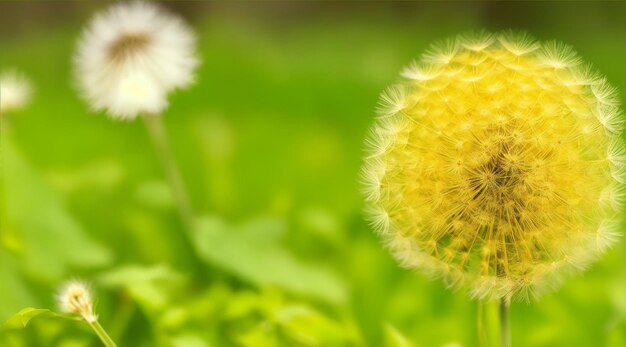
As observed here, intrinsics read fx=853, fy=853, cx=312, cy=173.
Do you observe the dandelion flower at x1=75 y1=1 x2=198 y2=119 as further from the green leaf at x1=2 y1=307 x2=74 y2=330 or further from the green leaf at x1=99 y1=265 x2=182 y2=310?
the green leaf at x1=2 y1=307 x2=74 y2=330

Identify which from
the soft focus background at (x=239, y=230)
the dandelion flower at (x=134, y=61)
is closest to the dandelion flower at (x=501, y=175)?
the soft focus background at (x=239, y=230)

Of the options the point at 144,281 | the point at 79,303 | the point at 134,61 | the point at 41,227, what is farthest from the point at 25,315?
the point at 134,61

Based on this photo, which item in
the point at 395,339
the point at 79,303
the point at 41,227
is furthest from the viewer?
the point at 41,227

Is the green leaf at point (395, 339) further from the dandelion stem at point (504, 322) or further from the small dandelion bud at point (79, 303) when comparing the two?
the small dandelion bud at point (79, 303)

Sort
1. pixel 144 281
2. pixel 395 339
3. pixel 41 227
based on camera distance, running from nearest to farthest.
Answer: pixel 395 339 → pixel 144 281 → pixel 41 227

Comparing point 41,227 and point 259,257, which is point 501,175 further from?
point 41,227

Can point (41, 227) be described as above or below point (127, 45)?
below

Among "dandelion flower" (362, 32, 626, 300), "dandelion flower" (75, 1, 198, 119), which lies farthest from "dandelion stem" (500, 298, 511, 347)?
"dandelion flower" (75, 1, 198, 119)

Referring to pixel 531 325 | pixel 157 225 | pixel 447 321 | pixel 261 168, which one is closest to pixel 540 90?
pixel 447 321

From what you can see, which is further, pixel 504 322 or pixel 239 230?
pixel 239 230

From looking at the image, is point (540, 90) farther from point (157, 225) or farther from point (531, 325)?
point (157, 225)
